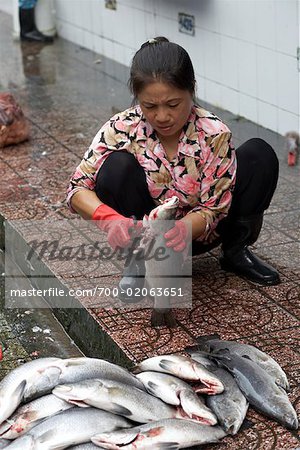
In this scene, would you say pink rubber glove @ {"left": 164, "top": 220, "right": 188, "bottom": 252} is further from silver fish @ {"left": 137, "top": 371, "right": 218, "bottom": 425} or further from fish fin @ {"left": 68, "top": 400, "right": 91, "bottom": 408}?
fish fin @ {"left": 68, "top": 400, "right": 91, "bottom": 408}

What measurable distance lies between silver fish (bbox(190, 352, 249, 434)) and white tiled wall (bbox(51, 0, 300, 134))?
365cm

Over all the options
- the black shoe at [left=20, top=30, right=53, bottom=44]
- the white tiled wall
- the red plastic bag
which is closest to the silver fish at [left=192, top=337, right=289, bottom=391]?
the white tiled wall

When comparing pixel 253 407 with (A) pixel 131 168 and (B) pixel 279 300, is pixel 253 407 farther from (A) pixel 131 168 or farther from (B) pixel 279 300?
(A) pixel 131 168

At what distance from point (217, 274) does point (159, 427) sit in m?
1.68

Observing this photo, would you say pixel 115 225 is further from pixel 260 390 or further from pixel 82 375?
pixel 260 390

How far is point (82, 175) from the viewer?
16.0 feet

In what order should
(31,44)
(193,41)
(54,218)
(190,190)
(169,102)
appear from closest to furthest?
(169,102) → (190,190) → (54,218) → (193,41) → (31,44)

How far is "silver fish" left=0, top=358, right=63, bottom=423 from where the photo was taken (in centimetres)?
377

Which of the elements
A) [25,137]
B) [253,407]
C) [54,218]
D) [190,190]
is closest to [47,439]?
[253,407]

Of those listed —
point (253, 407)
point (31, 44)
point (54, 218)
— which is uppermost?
point (253, 407)

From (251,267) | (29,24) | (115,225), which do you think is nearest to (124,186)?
(115,225)

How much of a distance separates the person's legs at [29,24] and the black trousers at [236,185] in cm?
718

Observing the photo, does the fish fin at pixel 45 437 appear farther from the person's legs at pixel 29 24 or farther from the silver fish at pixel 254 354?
the person's legs at pixel 29 24

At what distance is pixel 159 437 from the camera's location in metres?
3.54
